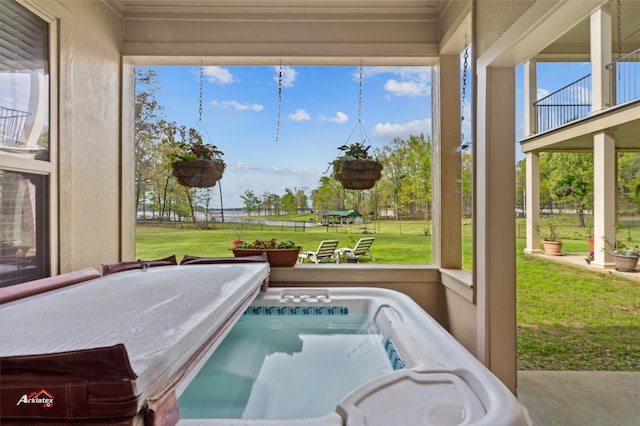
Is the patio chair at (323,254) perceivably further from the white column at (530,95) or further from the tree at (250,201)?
the white column at (530,95)

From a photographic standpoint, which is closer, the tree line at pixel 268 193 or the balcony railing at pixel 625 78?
the tree line at pixel 268 193

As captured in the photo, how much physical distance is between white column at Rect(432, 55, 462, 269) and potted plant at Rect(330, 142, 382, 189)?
1.82ft

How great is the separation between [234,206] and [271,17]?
1641mm

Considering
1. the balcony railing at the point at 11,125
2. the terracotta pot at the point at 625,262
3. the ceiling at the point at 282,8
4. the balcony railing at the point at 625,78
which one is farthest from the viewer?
the terracotta pot at the point at 625,262

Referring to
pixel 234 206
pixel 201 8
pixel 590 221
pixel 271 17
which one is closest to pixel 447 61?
pixel 271 17

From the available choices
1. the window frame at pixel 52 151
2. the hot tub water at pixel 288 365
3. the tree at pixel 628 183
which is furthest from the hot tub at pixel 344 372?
the tree at pixel 628 183

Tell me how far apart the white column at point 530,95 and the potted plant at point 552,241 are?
1392 mm

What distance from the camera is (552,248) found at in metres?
Answer: 4.52

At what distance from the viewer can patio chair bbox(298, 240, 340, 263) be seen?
297cm

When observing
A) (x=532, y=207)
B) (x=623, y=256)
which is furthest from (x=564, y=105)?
(x=623, y=256)

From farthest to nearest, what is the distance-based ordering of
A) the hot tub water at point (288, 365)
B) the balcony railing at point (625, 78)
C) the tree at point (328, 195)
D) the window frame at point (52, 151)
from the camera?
the balcony railing at point (625, 78), the tree at point (328, 195), the window frame at point (52, 151), the hot tub water at point (288, 365)

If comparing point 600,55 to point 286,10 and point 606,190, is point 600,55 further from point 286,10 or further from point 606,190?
point 286,10

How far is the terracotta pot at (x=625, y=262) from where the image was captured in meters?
3.92

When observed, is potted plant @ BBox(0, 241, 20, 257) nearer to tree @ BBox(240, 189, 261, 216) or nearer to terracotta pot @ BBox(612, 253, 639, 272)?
tree @ BBox(240, 189, 261, 216)
